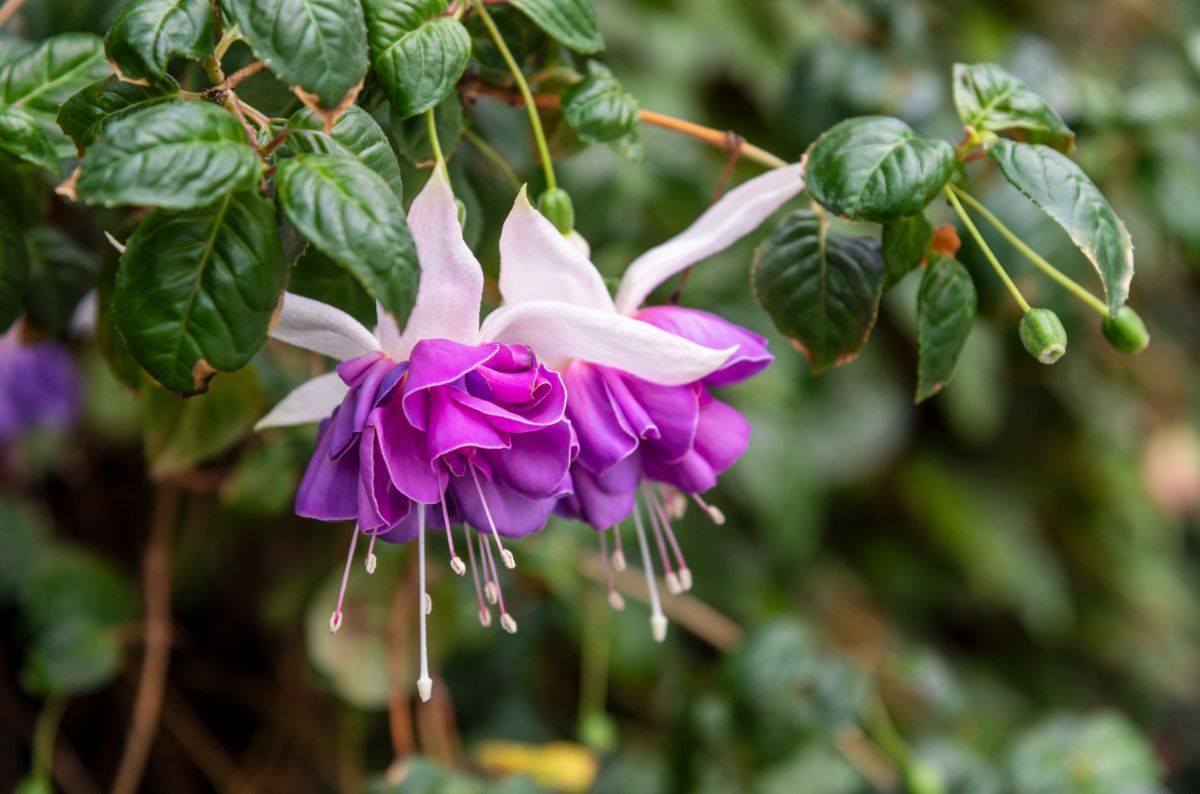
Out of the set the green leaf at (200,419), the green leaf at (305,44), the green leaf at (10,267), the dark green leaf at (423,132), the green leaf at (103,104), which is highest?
the green leaf at (305,44)

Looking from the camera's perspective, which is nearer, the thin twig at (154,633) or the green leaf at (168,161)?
the green leaf at (168,161)

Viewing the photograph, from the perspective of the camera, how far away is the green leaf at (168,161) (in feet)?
1.26

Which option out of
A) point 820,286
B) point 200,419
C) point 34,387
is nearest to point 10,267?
point 200,419

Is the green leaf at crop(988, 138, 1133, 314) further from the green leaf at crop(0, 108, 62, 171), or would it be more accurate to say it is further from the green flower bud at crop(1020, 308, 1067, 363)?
the green leaf at crop(0, 108, 62, 171)

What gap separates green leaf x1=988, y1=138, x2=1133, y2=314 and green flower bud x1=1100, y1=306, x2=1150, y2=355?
0.20 feet

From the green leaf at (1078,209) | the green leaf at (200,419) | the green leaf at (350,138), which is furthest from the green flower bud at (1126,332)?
the green leaf at (200,419)

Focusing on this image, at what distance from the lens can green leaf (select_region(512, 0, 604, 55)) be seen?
1.74ft

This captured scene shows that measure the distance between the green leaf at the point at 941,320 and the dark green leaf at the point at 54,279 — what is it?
533 millimetres

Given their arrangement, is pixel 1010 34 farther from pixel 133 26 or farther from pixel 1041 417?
pixel 133 26

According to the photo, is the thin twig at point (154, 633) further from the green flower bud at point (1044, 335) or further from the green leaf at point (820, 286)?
the green flower bud at point (1044, 335)

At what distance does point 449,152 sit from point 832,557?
4.31 feet

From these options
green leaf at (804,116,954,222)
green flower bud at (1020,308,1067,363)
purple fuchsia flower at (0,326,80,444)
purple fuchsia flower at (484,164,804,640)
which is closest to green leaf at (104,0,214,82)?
purple fuchsia flower at (484,164,804,640)

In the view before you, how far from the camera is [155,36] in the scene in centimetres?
43

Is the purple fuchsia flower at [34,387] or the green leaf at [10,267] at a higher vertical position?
the green leaf at [10,267]
